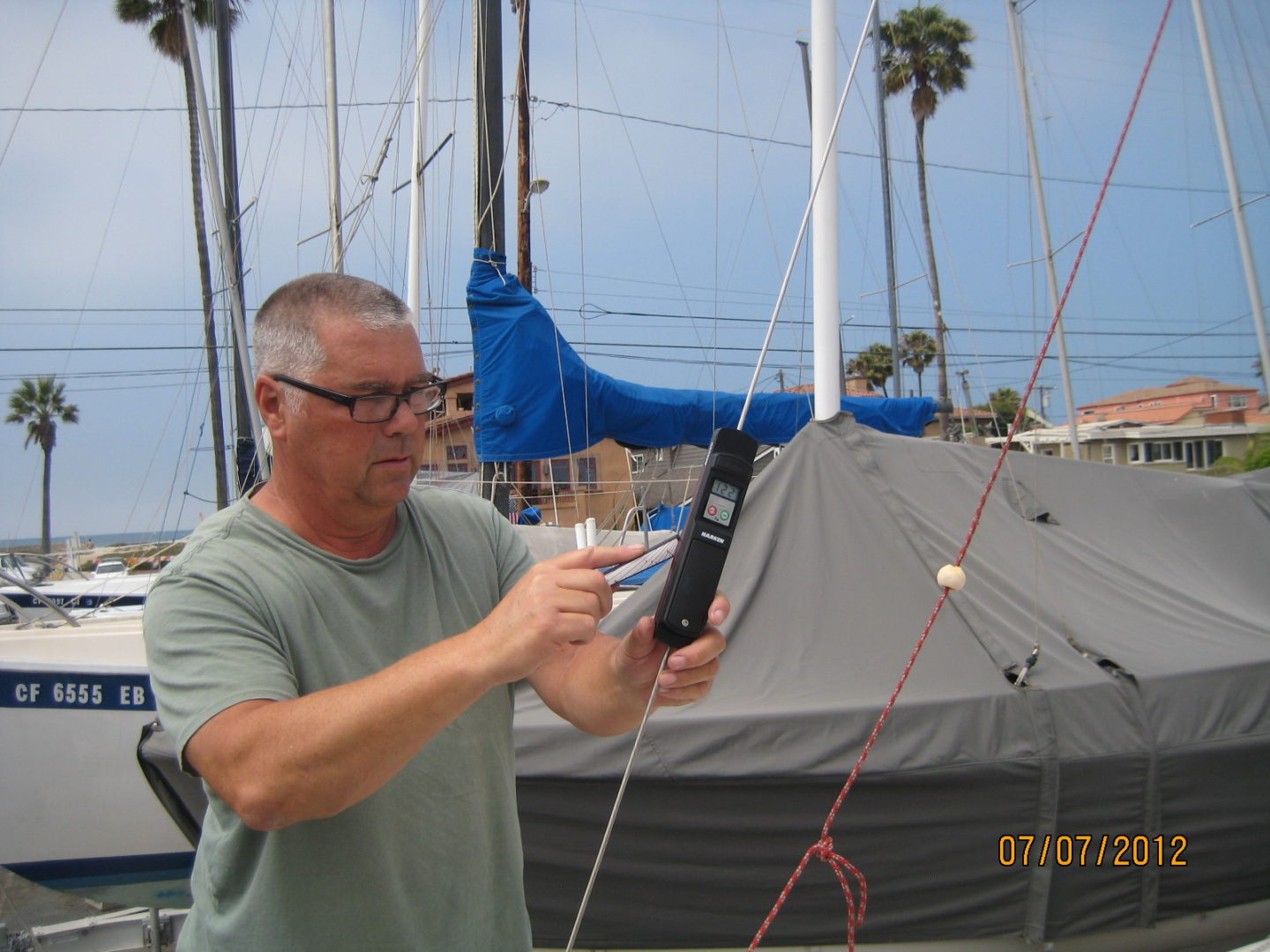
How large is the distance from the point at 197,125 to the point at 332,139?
157 cm

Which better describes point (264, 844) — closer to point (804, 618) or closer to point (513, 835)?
point (513, 835)

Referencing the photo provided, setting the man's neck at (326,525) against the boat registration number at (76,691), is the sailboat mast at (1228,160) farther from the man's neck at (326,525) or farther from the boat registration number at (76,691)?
the boat registration number at (76,691)

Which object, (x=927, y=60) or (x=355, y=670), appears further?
(x=927, y=60)

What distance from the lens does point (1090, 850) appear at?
2.69 meters

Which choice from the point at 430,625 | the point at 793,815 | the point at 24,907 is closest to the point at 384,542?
the point at 430,625

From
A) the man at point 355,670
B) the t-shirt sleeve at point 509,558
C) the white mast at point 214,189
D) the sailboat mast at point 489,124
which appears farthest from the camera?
the sailboat mast at point 489,124

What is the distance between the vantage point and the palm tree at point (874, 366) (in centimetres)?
3716

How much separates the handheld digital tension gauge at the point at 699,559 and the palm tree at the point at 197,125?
625cm

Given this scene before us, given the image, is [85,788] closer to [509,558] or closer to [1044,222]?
[509,558]

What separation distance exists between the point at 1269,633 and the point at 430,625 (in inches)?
132

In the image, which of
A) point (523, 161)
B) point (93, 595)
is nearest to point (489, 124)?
point (523, 161)

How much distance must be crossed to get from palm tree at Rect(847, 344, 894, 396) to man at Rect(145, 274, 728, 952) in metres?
36.7

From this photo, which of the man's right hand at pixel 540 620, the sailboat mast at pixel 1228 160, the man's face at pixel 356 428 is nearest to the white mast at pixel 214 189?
the man's face at pixel 356 428

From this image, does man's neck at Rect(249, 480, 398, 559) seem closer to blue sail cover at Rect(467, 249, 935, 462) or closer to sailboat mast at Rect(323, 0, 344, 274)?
blue sail cover at Rect(467, 249, 935, 462)
